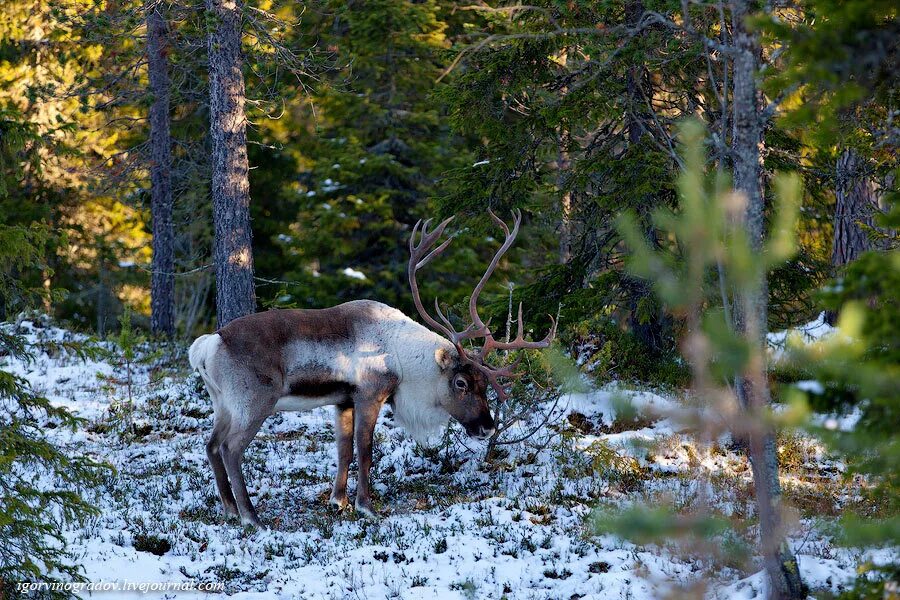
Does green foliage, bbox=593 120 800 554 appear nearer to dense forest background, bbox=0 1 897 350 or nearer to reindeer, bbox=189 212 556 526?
dense forest background, bbox=0 1 897 350

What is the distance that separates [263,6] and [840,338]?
612 inches

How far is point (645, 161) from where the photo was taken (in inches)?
415

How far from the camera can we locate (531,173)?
469 inches

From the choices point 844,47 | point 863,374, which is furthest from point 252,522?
point 844,47

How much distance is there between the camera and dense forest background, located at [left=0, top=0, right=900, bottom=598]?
189 inches

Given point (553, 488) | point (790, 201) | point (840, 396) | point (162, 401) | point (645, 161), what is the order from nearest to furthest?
1. point (840, 396)
2. point (790, 201)
3. point (553, 488)
4. point (645, 161)
5. point (162, 401)

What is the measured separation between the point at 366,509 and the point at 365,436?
0.80 m

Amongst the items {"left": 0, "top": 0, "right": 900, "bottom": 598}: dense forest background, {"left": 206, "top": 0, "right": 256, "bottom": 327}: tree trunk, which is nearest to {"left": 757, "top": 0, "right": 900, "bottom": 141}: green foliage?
{"left": 0, "top": 0, "right": 900, "bottom": 598}: dense forest background

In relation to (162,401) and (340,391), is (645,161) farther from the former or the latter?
(162,401)

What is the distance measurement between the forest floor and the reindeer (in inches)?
24.0

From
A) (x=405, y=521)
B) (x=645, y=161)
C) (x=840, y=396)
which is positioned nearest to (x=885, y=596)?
(x=840, y=396)

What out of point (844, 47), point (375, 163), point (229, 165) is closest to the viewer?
point (844, 47)

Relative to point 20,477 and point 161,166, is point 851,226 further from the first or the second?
point 161,166

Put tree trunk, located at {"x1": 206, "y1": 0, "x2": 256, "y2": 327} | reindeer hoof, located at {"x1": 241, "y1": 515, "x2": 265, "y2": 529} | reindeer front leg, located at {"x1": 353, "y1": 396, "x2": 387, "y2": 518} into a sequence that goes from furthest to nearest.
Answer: tree trunk, located at {"x1": 206, "y1": 0, "x2": 256, "y2": 327}
reindeer front leg, located at {"x1": 353, "y1": 396, "x2": 387, "y2": 518}
reindeer hoof, located at {"x1": 241, "y1": 515, "x2": 265, "y2": 529}
